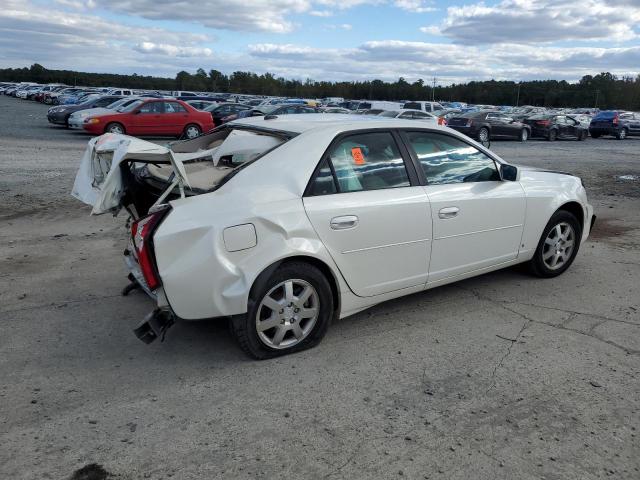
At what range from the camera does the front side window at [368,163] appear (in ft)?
13.5

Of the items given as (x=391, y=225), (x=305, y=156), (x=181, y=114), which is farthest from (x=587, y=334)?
(x=181, y=114)

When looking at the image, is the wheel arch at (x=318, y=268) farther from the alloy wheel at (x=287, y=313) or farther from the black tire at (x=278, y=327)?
the alloy wheel at (x=287, y=313)

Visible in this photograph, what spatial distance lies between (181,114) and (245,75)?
245 ft

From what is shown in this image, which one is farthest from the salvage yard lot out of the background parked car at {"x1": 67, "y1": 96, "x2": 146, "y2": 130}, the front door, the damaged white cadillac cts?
the background parked car at {"x1": 67, "y1": 96, "x2": 146, "y2": 130}

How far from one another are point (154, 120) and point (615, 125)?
24548mm

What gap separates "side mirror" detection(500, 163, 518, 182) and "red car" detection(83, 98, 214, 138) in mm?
16856

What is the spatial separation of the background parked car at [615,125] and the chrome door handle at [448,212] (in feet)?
103

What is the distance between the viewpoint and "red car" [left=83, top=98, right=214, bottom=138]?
67.2ft

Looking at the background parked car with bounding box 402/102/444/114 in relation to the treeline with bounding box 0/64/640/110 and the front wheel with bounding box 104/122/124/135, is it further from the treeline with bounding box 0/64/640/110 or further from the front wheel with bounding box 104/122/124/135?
the treeline with bounding box 0/64/640/110

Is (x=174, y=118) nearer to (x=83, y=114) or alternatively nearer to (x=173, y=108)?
(x=173, y=108)

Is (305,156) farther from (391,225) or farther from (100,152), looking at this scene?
(100,152)

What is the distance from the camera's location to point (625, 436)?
10.2 feet

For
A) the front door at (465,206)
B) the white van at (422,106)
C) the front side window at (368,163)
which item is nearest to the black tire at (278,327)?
the front side window at (368,163)

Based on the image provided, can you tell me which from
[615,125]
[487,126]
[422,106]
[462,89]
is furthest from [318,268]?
[462,89]
